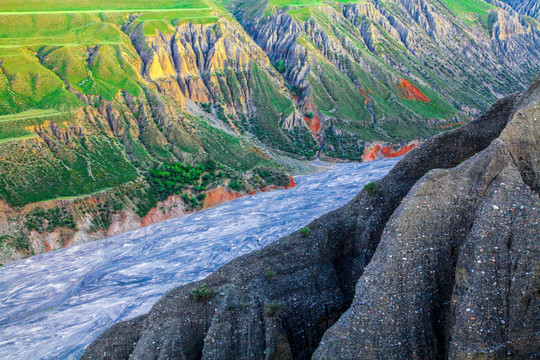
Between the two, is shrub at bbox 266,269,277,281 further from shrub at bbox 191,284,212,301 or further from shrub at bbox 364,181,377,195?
shrub at bbox 364,181,377,195

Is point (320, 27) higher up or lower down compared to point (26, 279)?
higher up

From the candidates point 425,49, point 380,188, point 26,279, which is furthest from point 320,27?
point 380,188

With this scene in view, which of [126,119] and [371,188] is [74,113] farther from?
[371,188]

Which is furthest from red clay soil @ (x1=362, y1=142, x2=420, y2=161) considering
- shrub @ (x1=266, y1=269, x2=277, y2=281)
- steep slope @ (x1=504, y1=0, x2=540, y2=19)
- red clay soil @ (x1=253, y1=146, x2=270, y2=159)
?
steep slope @ (x1=504, y1=0, x2=540, y2=19)

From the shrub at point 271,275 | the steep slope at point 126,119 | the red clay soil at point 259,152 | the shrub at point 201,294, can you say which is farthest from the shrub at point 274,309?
the red clay soil at point 259,152

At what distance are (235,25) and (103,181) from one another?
184 ft

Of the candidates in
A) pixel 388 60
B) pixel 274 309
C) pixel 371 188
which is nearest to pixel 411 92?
pixel 388 60

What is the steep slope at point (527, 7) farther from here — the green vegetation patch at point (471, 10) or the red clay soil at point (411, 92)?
the red clay soil at point (411, 92)

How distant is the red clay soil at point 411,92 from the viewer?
99569mm

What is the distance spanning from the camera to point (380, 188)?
19.8 m

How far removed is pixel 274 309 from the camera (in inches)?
712

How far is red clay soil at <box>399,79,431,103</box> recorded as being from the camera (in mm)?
→ 99569

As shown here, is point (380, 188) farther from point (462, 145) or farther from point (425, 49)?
point (425, 49)

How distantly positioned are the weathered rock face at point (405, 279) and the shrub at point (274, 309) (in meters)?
0.05
